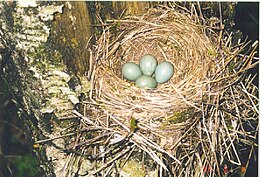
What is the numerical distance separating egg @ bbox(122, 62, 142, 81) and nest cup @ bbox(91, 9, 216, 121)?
0.07 feet

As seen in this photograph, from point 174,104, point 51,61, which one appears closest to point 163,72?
point 174,104

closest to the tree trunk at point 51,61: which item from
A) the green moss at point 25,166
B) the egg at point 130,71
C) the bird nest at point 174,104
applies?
the bird nest at point 174,104

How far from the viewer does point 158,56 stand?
240cm

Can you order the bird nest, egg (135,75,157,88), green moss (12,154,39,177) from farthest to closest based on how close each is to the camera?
green moss (12,154,39,177) < egg (135,75,157,88) < the bird nest

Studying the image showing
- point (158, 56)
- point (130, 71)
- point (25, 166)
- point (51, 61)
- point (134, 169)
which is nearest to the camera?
point (51, 61)

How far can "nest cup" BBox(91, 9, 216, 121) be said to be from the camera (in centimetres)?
197

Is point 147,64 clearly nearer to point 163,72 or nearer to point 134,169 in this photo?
point 163,72

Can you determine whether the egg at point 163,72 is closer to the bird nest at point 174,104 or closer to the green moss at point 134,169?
the bird nest at point 174,104

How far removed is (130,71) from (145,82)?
0.22 feet

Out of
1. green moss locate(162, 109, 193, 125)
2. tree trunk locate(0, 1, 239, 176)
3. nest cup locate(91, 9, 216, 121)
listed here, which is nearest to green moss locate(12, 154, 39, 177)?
nest cup locate(91, 9, 216, 121)

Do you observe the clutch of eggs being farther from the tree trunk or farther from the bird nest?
the tree trunk

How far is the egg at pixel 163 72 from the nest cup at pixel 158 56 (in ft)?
0.07

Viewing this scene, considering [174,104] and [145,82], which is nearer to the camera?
[174,104]

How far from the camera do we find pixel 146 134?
6.21ft
